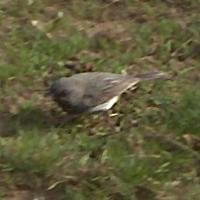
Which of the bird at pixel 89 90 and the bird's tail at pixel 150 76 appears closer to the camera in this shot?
the bird at pixel 89 90

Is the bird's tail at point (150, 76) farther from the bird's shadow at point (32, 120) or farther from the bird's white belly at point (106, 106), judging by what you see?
the bird's shadow at point (32, 120)

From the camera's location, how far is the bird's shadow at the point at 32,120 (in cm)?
652

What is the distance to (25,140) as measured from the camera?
6238mm

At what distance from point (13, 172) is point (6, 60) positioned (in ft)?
4.32

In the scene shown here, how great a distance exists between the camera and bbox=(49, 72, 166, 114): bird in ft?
21.5

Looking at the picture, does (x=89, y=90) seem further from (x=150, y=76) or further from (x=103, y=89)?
(x=150, y=76)

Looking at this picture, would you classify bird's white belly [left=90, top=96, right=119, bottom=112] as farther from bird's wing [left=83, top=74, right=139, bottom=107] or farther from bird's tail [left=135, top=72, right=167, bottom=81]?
bird's tail [left=135, top=72, right=167, bottom=81]

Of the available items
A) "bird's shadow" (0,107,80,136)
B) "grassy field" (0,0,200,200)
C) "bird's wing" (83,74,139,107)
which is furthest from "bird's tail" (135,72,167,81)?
"bird's shadow" (0,107,80,136)

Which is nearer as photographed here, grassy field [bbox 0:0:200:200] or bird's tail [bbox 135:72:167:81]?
grassy field [bbox 0:0:200:200]

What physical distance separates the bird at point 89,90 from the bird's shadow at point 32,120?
91 mm

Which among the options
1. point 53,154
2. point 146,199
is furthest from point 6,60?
point 146,199

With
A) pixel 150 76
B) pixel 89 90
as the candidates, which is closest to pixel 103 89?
pixel 89 90

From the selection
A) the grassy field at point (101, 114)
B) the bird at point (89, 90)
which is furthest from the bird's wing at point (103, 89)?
the grassy field at point (101, 114)

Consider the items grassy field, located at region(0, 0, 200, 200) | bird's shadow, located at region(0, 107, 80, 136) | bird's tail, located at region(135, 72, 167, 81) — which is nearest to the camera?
grassy field, located at region(0, 0, 200, 200)
